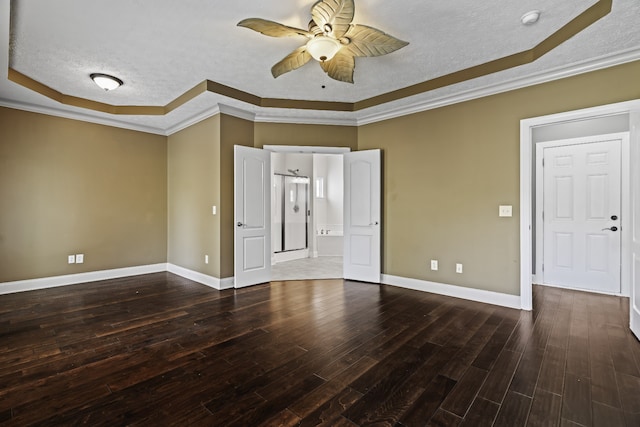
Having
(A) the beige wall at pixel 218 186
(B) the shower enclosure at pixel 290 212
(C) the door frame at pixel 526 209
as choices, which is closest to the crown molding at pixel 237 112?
(A) the beige wall at pixel 218 186

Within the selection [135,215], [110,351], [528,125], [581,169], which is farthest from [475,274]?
[135,215]

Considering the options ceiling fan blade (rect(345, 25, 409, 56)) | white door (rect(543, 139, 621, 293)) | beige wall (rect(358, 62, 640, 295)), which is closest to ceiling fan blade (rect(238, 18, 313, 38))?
ceiling fan blade (rect(345, 25, 409, 56))

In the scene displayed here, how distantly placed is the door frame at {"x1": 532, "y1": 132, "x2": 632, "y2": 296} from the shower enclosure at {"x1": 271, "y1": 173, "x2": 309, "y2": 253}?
4.76m

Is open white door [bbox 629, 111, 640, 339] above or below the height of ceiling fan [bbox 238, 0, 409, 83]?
below

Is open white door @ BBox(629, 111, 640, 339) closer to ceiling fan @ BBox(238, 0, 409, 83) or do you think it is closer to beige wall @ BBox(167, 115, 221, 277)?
ceiling fan @ BBox(238, 0, 409, 83)

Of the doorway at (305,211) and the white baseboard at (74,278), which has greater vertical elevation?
the doorway at (305,211)

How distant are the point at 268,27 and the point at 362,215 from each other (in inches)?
122

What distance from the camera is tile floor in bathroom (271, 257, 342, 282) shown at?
5.30 meters

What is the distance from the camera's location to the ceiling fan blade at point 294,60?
2744 millimetres

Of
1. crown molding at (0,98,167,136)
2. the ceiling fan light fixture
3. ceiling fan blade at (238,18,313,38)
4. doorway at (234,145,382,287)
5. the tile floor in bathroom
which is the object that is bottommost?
the tile floor in bathroom

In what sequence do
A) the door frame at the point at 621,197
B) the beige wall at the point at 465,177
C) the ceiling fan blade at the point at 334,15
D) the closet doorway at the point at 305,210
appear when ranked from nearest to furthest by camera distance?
1. the ceiling fan blade at the point at 334,15
2. the beige wall at the point at 465,177
3. the door frame at the point at 621,197
4. the closet doorway at the point at 305,210

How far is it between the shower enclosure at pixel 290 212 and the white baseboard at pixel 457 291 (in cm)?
321

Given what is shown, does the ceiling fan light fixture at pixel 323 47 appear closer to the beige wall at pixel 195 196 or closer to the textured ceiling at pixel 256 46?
the textured ceiling at pixel 256 46

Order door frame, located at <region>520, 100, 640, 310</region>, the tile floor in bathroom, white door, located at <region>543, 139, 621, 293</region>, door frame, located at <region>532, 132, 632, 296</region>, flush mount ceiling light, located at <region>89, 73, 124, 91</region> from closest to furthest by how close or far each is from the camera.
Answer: door frame, located at <region>520, 100, 640, 310</region>
flush mount ceiling light, located at <region>89, 73, 124, 91</region>
door frame, located at <region>532, 132, 632, 296</region>
white door, located at <region>543, 139, 621, 293</region>
the tile floor in bathroom
